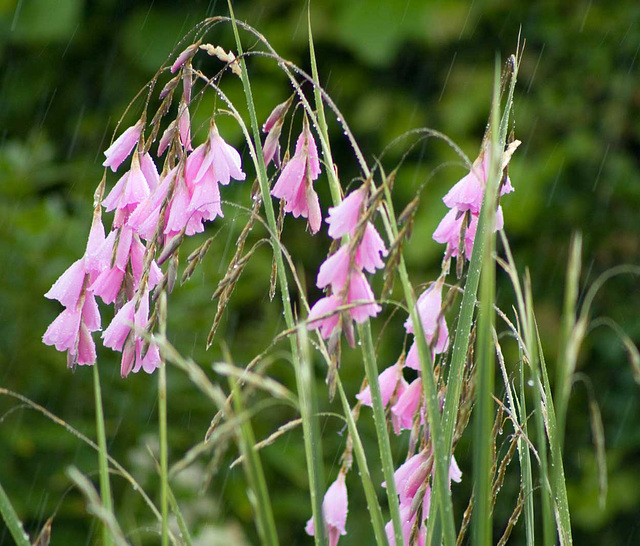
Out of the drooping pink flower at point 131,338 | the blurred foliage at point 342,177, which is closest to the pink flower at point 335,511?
the drooping pink flower at point 131,338

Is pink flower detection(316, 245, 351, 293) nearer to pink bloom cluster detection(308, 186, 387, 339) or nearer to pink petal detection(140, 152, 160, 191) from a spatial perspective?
pink bloom cluster detection(308, 186, 387, 339)

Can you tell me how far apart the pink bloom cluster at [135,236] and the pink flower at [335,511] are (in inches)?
9.3

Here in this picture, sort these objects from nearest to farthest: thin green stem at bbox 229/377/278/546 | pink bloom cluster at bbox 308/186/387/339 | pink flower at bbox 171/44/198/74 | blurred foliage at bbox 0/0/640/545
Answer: thin green stem at bbox 229/377/278/546, pink bloom cluster at bbox 308/186/387/339, pink flower at bbox 171/44/198/74, blurred foliage at bbox 0/0/640/545

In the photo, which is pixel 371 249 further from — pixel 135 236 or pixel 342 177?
pixel 342 177

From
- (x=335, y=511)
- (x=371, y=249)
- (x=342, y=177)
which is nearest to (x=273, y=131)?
(x=371, y=249)

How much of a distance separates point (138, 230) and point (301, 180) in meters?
0.16

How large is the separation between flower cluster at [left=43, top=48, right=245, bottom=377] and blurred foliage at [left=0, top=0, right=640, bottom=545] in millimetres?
1144

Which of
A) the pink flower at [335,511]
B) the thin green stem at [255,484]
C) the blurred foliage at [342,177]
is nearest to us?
the thin green stem at [255,484]

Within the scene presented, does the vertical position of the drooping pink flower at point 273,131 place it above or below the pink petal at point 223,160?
above

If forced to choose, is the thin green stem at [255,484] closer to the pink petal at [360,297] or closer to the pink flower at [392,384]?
the pink petal at [360,297]

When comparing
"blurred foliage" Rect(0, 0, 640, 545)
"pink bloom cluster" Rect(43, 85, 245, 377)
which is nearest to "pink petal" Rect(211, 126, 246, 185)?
"pink bloom cluster" Rect(43, 85, 245, 377)

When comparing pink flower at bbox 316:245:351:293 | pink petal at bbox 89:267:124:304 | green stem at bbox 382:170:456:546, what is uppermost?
pink flower at bbox 316:245:351:293

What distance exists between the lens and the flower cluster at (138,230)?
2.62 feet

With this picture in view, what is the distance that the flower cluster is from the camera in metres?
0.80
